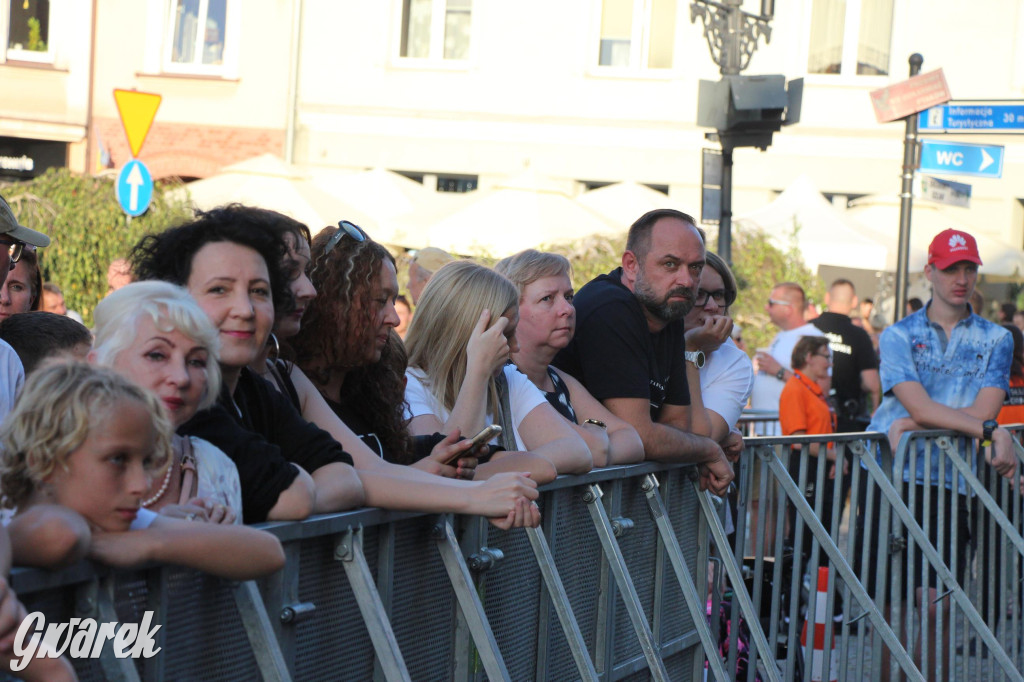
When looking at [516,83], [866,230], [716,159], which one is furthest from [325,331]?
[516,83]

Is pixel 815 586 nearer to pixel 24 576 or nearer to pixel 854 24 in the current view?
pixel 24 576

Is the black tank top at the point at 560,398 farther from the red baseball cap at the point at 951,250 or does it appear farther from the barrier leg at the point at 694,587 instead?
the red baseball cap at the point at 951,250

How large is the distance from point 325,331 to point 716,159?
23.4 ft

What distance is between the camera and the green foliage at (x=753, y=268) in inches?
557

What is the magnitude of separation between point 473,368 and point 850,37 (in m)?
19.6

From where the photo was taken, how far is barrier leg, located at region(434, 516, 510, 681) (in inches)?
131

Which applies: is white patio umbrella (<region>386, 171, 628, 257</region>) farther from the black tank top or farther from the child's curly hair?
the child's curly hair

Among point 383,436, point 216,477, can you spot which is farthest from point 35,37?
point 216,477

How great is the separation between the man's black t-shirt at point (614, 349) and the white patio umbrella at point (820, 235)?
10.4 metres

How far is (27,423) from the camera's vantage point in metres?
2.29

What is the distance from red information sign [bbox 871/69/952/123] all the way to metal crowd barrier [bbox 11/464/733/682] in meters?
6.57

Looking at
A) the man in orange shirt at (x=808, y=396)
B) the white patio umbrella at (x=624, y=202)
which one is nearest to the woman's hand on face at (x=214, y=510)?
the man in orange shirt at (x=808, y=396)

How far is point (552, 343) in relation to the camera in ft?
15.7

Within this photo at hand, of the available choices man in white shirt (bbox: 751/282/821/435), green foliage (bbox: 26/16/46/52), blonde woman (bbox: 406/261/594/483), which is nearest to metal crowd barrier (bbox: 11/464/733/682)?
blonde woman (bbox: 406/261/594/483)
